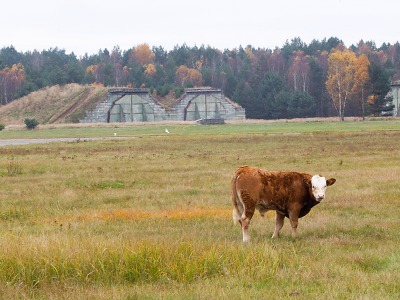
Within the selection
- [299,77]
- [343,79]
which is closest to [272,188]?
[343,79]

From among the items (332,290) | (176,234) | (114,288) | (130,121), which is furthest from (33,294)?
(130,121)

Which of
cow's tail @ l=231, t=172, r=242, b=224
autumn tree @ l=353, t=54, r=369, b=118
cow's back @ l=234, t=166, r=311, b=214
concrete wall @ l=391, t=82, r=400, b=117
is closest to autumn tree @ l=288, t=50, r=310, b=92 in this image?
autumn tree @ l=353, t=54, r=369, b=118

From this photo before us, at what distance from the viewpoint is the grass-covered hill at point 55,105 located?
14625cm

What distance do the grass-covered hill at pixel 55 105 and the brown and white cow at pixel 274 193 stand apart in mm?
130076

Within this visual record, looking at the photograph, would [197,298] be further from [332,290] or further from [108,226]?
[108,226]

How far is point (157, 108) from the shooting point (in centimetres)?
14825

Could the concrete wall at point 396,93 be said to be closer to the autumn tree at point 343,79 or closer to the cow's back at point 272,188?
the autumn tree at point 343,79

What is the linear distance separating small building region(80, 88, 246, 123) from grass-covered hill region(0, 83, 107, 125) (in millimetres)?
2946

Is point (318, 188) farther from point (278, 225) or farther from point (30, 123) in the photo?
point (30, 123)

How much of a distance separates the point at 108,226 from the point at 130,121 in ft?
430

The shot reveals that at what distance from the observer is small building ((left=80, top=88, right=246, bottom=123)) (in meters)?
146

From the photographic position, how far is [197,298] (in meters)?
9.94

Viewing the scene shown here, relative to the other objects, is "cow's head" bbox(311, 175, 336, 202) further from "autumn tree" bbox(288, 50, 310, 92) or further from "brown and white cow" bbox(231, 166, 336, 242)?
"autumn tree" bbox(288, 50, 310, 92)

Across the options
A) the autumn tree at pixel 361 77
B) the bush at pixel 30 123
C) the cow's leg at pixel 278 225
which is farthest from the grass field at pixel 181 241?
the autumn tree at pixel 361 77
